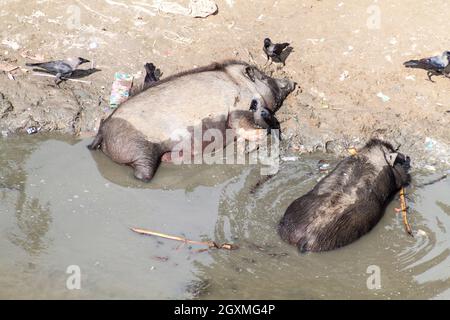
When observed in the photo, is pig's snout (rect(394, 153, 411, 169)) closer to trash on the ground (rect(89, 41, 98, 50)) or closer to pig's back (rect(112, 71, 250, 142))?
pig's back (rect(112, 71, 250, 142))

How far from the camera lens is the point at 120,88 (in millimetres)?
8602

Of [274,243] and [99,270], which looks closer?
[99,270]

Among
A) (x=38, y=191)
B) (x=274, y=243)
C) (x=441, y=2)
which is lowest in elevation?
(x=38, y=191)

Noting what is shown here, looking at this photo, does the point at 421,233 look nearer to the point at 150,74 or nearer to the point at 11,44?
the point at 150,74

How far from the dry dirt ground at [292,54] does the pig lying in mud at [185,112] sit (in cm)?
38

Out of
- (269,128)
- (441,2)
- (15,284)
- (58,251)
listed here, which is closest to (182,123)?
(269,128)

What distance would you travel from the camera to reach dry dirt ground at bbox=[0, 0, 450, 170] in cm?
828

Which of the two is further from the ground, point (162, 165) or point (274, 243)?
point (274, 243)

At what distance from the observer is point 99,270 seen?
5.96 m

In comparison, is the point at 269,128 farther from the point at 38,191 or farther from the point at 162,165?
the point at 38,191

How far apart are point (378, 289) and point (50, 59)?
5351 mm

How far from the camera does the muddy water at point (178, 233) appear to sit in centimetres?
588

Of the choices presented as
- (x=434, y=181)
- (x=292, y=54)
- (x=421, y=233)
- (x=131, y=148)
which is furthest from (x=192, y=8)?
(x=421, y=233)

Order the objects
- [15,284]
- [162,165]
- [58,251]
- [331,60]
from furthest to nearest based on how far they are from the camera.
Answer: [331,60]
[162,165]
[58,251]
[15,284]
